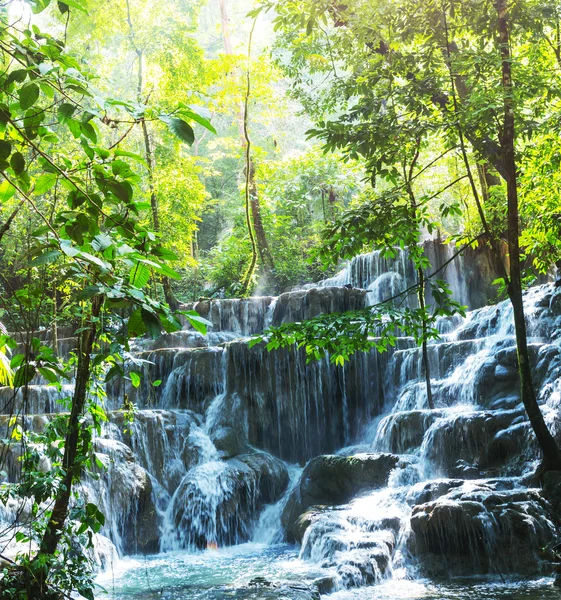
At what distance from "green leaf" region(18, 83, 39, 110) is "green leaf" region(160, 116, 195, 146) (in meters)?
0.39

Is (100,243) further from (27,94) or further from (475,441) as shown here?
(475,441)

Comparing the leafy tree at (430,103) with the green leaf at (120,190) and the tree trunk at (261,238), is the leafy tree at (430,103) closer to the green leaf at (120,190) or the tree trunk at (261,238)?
the green leaf at (120,190)

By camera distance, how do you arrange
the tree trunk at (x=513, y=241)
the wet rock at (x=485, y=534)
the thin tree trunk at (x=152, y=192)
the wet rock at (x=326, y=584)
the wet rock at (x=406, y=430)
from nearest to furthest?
the tree trunk at (x=513, y=241)
the wet rock at (x=326, y=584)
the wet rock at (x=485, y=534)
the wet rock at (x=406, y=430)
the thin tree trunk at (x=152, y=192)

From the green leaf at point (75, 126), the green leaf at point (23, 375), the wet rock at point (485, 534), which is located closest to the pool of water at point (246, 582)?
the wet rock at point (485, 534)

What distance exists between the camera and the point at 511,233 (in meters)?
6.49

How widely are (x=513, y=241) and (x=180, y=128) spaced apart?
551 centimetres

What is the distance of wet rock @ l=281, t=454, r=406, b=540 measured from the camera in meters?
9.20

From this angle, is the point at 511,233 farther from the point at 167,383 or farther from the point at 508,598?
the point at 167,383

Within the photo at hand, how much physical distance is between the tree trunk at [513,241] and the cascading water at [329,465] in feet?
2.25

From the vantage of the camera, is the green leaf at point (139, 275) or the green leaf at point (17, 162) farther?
the green leaf at point (17, 162)

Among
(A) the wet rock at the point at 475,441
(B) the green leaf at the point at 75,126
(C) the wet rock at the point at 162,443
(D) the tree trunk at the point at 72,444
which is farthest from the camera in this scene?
(C) the wet rock at the point at 162,443

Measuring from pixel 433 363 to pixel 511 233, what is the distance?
18.3 feet

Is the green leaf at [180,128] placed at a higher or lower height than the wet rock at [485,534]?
higher

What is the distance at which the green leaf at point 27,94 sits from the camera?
1765 mm
